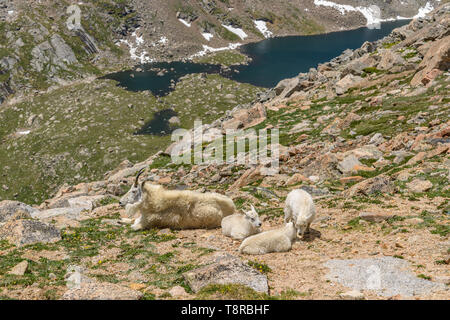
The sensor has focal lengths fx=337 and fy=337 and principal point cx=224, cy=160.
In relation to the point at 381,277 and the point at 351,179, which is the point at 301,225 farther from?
the point at 351,179

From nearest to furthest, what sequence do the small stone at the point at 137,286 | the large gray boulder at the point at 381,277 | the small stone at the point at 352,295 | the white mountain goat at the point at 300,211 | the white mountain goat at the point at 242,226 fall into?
1. the small stone at the point at 352,295
2. the large gray boulder at the point at 381,277
3. the small stone at the point at 137,286
4. the white mountain goat at the point at 300,211
5. the white mountain goat at the point at 242,226

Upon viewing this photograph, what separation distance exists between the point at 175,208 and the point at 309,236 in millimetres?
6029

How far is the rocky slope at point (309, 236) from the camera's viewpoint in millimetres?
9039

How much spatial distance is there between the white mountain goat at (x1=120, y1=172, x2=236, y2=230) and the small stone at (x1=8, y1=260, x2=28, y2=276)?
18.3 ft

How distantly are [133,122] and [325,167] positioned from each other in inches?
3463

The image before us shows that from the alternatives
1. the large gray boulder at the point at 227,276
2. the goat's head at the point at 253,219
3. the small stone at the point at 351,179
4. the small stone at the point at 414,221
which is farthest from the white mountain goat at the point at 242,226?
the small stone at the point at 351,179

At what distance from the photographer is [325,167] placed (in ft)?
79.7

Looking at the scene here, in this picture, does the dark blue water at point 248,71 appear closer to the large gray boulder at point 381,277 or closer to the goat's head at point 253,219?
the goat's head at point 253,219

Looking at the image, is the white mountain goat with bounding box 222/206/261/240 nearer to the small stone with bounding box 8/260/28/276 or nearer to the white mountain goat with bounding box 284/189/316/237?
the white mountain goat with bounding box 284/189/316/237

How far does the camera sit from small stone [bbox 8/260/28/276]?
33.0 ft

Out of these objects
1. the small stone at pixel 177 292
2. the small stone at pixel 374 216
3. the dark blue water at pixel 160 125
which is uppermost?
the dark blue water at pixel 160 125

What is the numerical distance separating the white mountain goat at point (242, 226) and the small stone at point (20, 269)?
7421 mm
